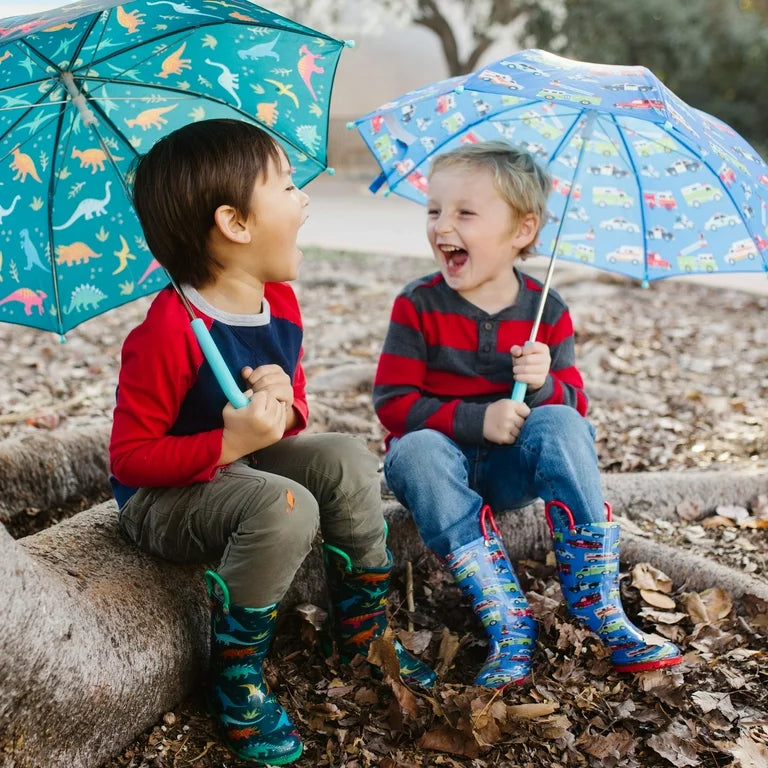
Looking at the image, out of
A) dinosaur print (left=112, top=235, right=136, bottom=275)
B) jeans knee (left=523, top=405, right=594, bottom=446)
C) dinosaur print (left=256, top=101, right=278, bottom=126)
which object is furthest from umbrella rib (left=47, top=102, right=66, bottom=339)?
jeans knee (left=523, top=405, right=594, bottom=446)

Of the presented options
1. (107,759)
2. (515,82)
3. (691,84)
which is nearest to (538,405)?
(515,82)

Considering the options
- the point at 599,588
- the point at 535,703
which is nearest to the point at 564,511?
the point at 599,588

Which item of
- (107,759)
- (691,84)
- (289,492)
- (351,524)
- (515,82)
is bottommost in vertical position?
(107,759)

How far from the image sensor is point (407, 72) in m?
24.2

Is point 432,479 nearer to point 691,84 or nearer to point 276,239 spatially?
point 276,239

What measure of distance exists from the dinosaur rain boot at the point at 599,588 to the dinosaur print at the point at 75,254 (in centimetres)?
150

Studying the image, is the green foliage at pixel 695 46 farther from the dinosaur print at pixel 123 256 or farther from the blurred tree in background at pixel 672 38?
the dinosaur print at pixel 123 256

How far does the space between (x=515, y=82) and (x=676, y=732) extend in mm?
1682

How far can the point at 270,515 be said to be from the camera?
2045mm

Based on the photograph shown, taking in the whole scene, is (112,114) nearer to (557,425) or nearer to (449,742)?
(557,425)

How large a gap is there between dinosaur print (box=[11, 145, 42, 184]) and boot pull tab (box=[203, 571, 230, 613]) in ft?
3.90

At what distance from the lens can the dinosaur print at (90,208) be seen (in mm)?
2500

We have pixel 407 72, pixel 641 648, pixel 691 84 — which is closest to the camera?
pixel 641 648

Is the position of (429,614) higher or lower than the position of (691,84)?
lower
